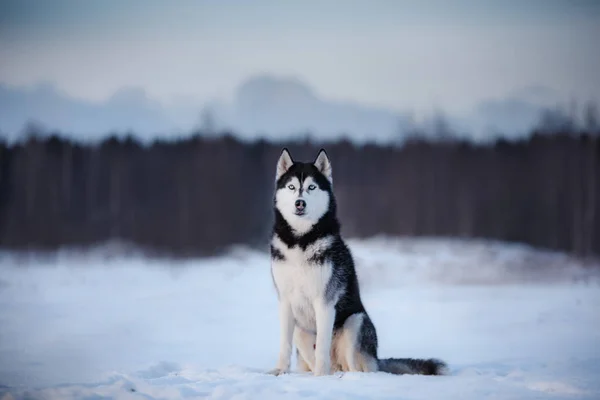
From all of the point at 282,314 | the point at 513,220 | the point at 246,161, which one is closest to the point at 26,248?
the point at 246,161

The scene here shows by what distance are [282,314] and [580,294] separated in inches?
338

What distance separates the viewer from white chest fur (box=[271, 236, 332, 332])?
4.64 metres

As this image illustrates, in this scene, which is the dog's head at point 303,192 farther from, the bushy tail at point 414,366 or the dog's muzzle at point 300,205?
the bushy tail at point 414,366

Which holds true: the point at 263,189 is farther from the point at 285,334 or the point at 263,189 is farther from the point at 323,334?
the point at 323,334

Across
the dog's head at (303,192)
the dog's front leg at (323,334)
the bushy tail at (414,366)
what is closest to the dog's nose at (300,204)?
the dog's head at (303,192)

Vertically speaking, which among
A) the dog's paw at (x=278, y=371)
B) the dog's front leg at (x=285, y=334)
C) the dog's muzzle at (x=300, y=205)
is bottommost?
the dog's paw at (x=278, y=371)

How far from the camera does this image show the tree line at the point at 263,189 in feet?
71.1

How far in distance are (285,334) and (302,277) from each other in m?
0.56

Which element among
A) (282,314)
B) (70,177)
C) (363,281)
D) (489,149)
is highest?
(489,149)

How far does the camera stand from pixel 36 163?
23453mm

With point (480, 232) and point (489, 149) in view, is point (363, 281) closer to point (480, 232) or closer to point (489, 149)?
point (480, 232)

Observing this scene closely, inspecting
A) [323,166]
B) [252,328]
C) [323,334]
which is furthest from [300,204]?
[252,328]

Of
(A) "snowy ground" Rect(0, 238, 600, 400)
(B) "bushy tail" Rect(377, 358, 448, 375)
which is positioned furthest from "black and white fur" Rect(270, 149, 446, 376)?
(A) "snowy ground" Rect(0, 238, 600, 400)

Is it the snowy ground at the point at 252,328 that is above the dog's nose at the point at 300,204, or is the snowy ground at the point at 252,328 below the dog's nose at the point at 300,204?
below
